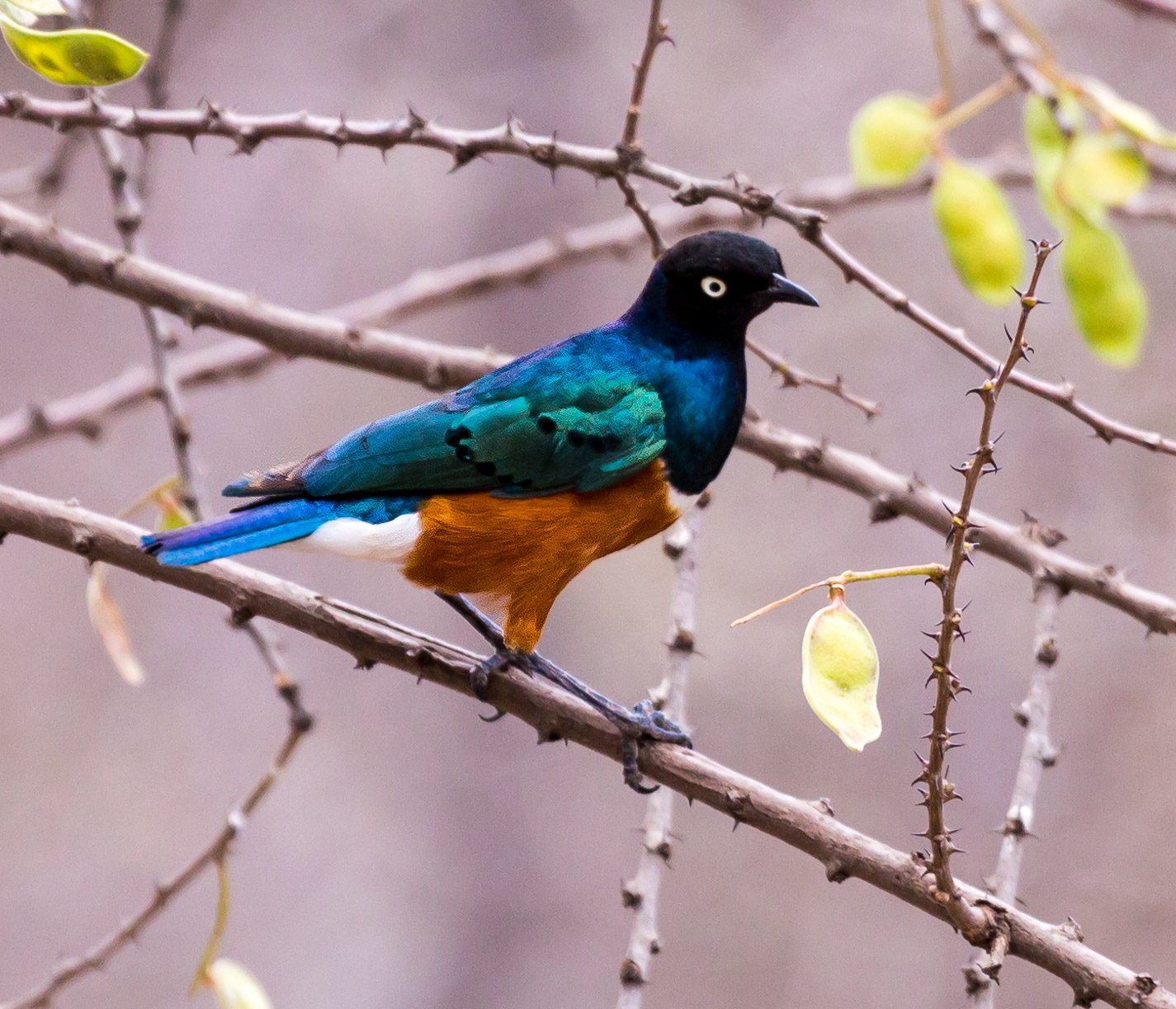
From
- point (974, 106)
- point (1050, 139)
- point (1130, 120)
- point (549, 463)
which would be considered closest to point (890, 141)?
point (974, 106)

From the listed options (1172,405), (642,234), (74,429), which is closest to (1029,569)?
(642,234)

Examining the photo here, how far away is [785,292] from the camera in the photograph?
79.3 inches

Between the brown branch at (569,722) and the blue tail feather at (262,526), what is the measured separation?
0.09 m

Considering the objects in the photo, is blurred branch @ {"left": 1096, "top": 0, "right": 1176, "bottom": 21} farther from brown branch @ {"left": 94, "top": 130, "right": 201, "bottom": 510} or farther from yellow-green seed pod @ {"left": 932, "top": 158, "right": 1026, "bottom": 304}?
brown branch @ {"left": 94, "top": 130, "right": 201, "bottom": 510}

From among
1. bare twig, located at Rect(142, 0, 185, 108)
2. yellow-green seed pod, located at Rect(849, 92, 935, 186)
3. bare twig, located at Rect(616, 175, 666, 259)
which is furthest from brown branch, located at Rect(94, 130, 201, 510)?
yellow-green seed pod, located at Rect(849, 92, 935, 186)

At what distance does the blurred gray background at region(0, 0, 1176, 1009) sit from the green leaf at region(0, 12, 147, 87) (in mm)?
3310

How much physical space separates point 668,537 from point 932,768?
99cm

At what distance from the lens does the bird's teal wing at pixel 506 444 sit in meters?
1.98

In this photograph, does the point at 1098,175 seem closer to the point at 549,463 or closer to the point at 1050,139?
the point at 1050,139

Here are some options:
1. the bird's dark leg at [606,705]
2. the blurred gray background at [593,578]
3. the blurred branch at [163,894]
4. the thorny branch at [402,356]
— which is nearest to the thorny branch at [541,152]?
the thorny branch at [402,356]

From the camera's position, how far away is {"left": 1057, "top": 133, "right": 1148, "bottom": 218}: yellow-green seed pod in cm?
199

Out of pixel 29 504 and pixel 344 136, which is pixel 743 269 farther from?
pixel 29 504

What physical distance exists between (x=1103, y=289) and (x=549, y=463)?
913 millimetres

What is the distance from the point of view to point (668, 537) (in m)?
2.22
